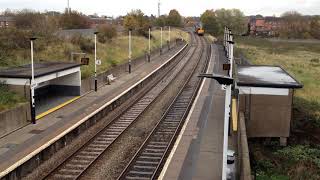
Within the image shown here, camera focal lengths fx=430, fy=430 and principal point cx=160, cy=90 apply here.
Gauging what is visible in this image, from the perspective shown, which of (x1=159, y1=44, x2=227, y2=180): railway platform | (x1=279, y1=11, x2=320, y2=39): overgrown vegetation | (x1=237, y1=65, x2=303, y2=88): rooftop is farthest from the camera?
(x1=279, y1=11, x2=320, y2=39): overgrown vegetation

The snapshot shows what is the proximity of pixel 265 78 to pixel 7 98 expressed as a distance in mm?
13282

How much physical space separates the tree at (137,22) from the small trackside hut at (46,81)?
44692 millimetres

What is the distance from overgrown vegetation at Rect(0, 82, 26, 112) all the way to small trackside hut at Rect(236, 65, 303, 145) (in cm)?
1113

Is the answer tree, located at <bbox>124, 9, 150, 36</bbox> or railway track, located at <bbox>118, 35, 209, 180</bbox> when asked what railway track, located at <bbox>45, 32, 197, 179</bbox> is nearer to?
railway track, located at <bbox>118, 35, 209, 180</bbox>

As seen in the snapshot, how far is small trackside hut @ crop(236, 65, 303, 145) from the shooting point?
20016 mm

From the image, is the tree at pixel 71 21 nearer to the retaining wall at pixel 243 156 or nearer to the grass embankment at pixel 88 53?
the grass embankment at pixel 88 53

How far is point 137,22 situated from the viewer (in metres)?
77.5

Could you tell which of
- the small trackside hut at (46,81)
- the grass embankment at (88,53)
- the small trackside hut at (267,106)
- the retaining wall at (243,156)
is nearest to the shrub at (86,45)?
the grass embankment at (88,53)

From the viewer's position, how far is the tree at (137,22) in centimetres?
7299

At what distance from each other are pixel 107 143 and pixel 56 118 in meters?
4.84

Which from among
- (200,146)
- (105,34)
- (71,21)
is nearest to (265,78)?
(200,146)

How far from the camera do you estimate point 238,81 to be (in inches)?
837

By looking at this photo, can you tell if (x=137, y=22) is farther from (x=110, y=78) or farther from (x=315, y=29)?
(x=315, y=29)

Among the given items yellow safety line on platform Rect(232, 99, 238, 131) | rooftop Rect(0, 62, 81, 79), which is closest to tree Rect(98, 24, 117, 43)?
rooftop Rect(0, 62, 81, 79)
